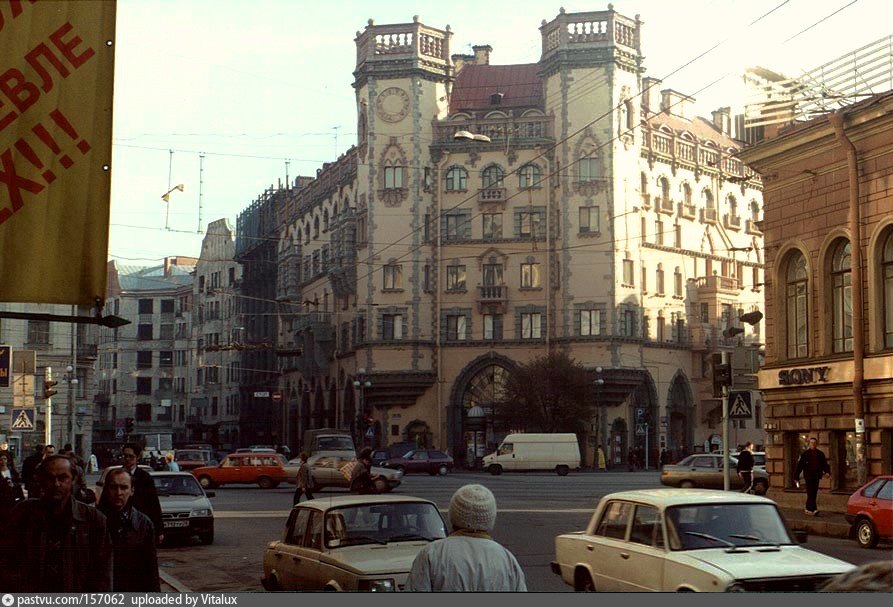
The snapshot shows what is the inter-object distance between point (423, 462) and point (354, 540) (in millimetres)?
38887

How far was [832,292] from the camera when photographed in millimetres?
26938

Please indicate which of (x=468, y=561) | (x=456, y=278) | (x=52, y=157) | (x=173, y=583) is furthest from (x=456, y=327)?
(x=468, y=561)

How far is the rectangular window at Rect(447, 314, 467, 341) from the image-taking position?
2283 inches

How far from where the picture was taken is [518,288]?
132 feet

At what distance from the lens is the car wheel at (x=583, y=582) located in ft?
38.0

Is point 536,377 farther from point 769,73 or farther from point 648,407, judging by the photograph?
point 769,73

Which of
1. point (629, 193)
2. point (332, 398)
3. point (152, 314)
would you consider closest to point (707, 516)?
point (152, 314)

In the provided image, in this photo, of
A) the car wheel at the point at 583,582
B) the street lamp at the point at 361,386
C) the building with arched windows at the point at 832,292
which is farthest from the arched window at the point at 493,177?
the street lamp at the point at 361,386

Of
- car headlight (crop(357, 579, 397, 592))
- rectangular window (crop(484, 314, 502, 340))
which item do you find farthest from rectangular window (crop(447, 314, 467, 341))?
car headlight (crop(357, 579, 397, 592))

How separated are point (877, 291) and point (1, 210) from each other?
20406 millimetres

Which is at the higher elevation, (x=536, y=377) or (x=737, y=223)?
(x=737, y=223)

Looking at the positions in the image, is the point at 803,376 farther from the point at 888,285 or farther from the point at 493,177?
the point at 493,177

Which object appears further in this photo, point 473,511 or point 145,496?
point 145,496

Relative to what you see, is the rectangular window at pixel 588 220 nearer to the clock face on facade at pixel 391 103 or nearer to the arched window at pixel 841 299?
the arched window at pixel 841 299
